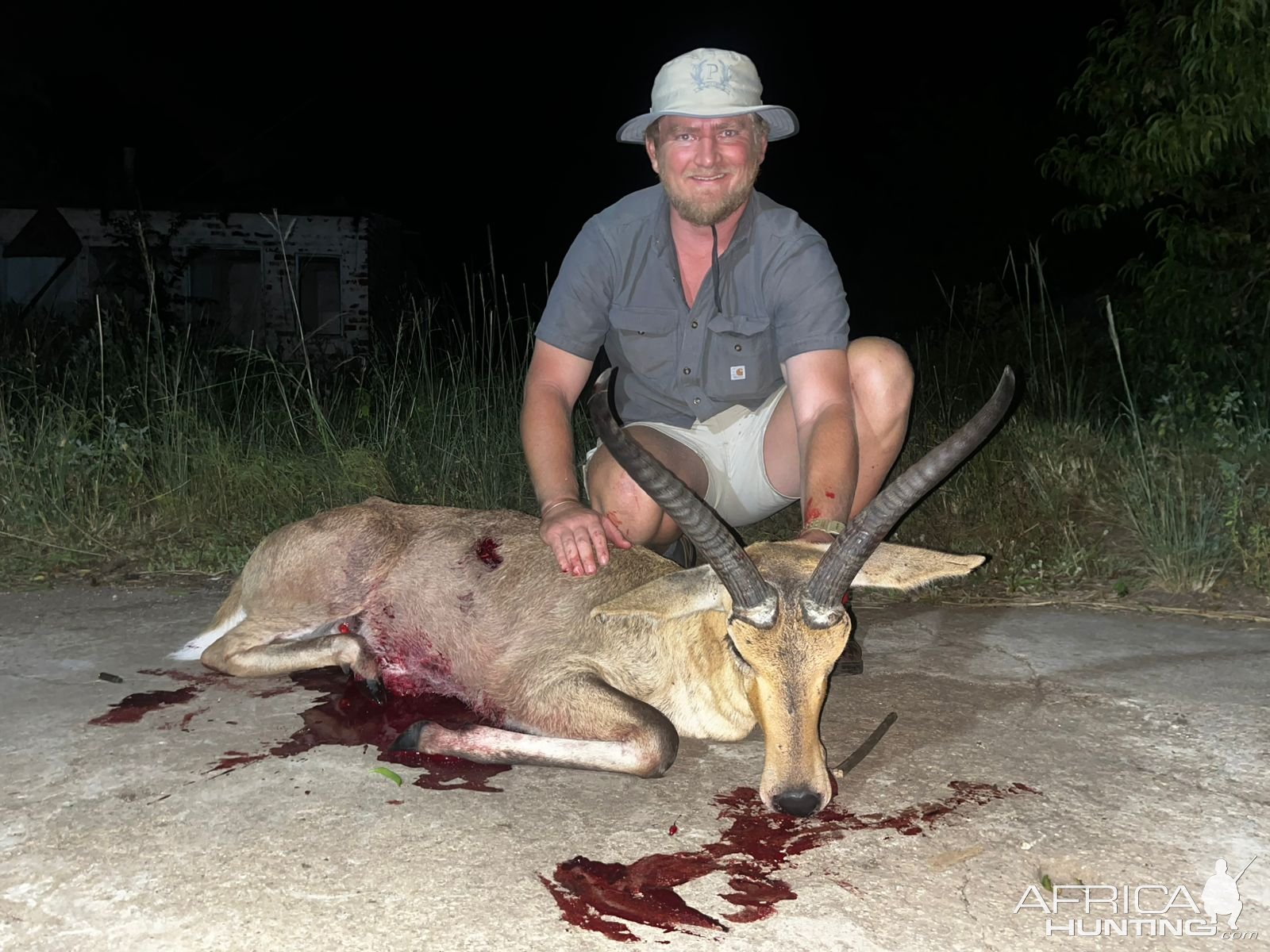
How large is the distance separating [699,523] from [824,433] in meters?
1.16

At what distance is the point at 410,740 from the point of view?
11.2 feet

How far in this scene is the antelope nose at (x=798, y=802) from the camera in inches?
113

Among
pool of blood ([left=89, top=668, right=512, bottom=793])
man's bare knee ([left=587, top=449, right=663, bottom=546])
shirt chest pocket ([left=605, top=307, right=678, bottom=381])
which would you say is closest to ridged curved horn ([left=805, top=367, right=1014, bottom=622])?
pool of blood ([left=89, top=668, right=512, bottom=793])

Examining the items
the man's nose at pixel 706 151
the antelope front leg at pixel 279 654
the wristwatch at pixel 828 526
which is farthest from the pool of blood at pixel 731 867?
the man's nose at pixel 706 151

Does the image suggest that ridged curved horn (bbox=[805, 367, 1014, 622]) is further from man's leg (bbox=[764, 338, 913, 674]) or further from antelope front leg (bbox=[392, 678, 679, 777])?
man's leg (bbox=[764, 338, 913, 674])

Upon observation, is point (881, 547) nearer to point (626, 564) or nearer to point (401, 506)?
point (626, 564)

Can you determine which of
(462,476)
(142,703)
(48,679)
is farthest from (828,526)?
(462,476)

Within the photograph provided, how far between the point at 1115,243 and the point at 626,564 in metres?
21.6

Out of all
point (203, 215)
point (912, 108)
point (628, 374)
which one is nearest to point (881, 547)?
point (628, 374)

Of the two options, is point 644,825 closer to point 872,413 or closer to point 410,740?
point 410,740

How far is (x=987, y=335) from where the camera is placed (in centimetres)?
1152

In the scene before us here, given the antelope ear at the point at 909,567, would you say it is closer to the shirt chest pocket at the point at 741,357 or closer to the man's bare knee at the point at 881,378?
the man's bare knee at the point at 881,378

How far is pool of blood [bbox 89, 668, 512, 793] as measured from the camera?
326cm

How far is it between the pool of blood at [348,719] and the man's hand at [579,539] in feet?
2.02
